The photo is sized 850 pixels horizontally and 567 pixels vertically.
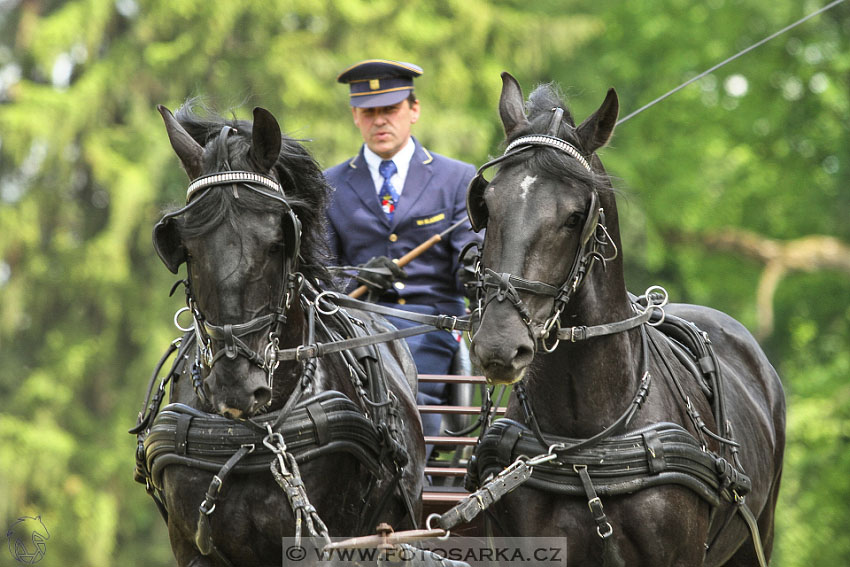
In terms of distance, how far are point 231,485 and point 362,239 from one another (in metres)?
2.07

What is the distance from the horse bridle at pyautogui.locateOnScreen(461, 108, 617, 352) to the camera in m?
4.26

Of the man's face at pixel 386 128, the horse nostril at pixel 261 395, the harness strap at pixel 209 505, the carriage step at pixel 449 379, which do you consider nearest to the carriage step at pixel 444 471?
the carriage step at pixel 449 379

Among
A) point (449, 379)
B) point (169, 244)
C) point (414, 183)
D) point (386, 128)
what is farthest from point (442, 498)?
point (169, 244)

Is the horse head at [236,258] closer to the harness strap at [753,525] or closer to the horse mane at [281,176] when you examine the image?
the horse mane at [281,176]

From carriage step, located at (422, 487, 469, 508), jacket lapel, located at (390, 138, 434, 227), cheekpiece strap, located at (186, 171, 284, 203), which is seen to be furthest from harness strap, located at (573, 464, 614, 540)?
jacket lapel, located at (390, 138, 434, 227)

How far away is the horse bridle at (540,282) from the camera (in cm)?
426

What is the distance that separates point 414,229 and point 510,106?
70.8 inches

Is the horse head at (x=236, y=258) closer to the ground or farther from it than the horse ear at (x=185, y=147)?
closer to the ground

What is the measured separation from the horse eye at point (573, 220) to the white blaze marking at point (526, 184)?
17cm

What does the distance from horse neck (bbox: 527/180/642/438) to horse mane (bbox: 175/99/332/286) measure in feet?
3.19

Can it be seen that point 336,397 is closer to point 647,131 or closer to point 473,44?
point 473,44

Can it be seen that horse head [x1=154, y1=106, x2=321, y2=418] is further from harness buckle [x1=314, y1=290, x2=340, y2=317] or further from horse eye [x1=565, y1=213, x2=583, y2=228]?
horse eye [x1=565, y1=213, x2=583, y2=228]

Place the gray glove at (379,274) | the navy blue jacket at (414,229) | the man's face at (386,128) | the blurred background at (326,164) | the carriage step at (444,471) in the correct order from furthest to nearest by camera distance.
A: 1. the blurred background at (326,164)
2. the man's face at (386,128)
3. the navy blue jacket at (414,229)
4. the gray glove at (379,274)
5. the carriage step at (444,471)

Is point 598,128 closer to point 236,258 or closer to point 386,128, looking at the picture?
point 236,258
